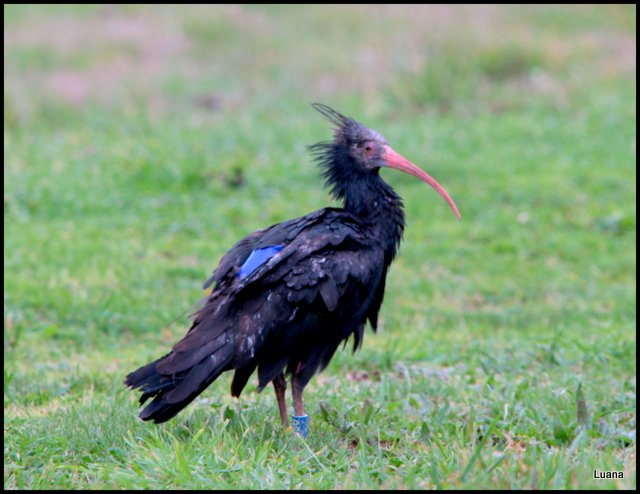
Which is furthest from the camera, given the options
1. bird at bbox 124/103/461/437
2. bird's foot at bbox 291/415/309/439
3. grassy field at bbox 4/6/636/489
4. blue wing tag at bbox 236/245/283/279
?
blue wing tag at bbox 236/245/283/279

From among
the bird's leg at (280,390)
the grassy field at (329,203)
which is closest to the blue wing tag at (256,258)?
the bird's leg at (280,390)

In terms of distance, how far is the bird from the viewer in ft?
17.3

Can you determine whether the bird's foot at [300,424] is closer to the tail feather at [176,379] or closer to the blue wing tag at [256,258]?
the tail feather at [176,379]

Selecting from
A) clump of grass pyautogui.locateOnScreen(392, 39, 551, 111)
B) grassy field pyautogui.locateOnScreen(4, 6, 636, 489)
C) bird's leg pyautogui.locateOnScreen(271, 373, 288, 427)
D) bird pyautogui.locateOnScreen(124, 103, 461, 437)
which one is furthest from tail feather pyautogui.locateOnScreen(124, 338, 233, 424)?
clump of grass pyautogui.locateOnScreen(392, 39, 551, 111)

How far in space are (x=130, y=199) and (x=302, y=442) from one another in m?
7.05

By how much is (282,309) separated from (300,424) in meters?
0.64

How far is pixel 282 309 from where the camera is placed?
17.8ft

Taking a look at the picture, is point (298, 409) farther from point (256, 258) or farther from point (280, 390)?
point (256, 258)

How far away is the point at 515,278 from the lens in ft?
32.7

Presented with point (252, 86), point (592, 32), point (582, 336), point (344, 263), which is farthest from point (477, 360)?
point (592, 32)

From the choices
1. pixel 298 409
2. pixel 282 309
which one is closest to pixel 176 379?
pixel 282 309

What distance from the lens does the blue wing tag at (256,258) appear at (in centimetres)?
559

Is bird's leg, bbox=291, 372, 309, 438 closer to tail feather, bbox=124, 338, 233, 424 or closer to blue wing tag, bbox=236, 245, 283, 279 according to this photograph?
tail feather, bbox=124, 338, 233, 424

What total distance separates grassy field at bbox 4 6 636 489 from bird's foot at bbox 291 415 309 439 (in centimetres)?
7
